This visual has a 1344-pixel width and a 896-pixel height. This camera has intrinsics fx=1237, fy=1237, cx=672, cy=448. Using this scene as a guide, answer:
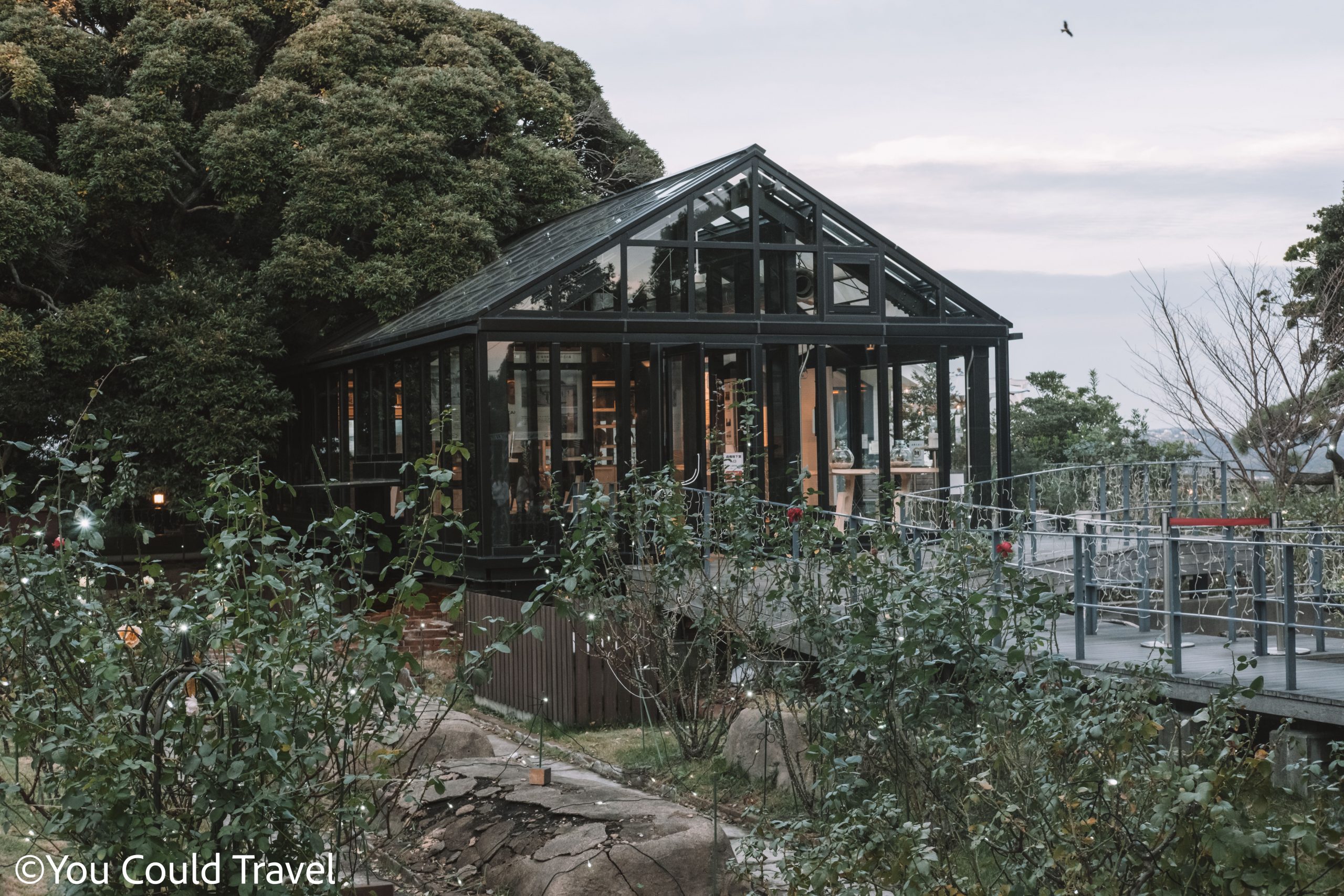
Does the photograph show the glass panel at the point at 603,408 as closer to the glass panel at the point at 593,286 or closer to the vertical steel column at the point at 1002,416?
the glass panel at the point at 593,286

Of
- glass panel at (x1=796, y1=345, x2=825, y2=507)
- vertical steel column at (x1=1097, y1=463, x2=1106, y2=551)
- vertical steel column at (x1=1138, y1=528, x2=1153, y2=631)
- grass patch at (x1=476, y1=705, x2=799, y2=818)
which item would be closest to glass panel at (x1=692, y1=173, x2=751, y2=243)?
glass panel at (x1=796, y1=345, x2=825, y2=507)

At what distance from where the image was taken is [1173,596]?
22.9 feet

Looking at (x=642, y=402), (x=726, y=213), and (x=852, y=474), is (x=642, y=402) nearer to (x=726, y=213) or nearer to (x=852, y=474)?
(x=726, y=213)

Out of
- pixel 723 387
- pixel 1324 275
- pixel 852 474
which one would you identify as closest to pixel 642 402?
pixel 723 387

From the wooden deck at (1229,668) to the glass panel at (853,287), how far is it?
6666 mm

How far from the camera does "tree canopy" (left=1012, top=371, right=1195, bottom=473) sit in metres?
23.7

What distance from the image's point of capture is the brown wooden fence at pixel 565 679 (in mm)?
9289

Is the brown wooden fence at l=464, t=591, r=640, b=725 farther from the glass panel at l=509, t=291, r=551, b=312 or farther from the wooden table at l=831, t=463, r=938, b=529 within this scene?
the wooden table at l=831, t=463, r=938, b=529

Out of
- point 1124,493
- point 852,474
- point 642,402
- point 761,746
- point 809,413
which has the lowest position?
point 761,746

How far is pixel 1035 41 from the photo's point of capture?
46.7 ft

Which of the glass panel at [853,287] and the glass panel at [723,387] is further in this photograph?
the glass panel at [853,287]

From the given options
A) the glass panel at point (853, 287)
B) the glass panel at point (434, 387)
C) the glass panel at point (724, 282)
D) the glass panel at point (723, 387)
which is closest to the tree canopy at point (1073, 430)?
the glass panel at point (853, 287)

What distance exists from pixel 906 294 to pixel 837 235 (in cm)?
117

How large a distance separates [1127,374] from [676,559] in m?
12.3
